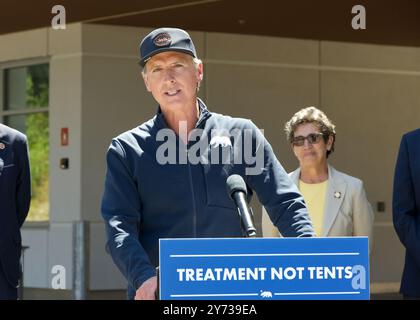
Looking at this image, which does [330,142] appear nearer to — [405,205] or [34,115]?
[405,205]

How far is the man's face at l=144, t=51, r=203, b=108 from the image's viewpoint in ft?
11.2

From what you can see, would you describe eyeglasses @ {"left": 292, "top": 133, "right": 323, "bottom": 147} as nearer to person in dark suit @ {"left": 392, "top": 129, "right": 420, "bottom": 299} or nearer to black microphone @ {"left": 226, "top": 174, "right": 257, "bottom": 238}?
person in dark suit @ {"left": 392, "top": 129, "right": 420, "bottom": 299}

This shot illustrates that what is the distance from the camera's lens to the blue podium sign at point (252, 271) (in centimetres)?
256

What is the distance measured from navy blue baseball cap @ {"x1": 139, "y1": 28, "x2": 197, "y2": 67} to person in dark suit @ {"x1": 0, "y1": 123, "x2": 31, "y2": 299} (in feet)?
3.74

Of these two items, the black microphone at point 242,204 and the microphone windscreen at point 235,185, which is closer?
the black microphone at point 242,204

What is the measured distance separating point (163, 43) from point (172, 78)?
0.42ft

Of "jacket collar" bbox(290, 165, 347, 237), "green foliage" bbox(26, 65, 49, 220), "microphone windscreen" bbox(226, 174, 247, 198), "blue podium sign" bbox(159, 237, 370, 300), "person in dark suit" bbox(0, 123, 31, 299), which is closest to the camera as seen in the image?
"blue podium sign" bbox(159, 237, 370, 300)

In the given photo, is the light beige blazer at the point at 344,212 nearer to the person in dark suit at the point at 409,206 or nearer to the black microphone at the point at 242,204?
the person in dark suit at the point at 409,206

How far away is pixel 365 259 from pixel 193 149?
3.06 ft

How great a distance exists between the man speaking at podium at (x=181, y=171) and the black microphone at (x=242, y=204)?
0.42m

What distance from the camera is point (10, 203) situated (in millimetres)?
4383

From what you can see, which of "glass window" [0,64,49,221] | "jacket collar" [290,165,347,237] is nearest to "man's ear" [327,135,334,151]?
"jacket collar" [290,165,347,237]

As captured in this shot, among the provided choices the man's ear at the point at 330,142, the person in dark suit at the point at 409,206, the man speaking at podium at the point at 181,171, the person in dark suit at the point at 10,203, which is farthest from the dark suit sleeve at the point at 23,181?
the man's ear at the point at 330,142

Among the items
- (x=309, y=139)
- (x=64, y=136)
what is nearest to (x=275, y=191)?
(x=309, y=139)
